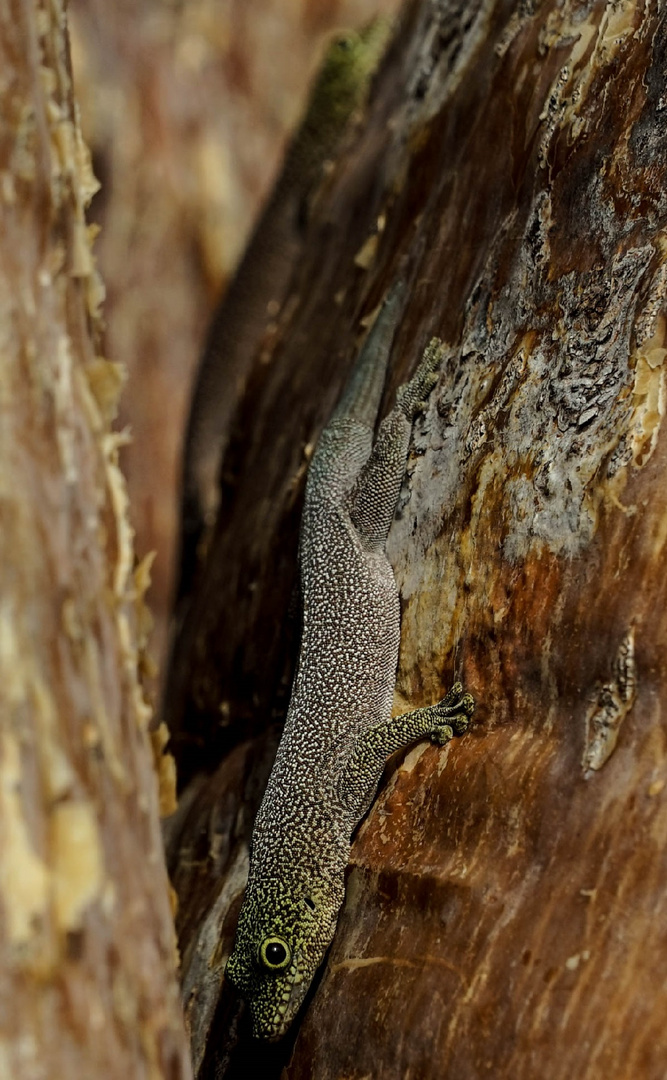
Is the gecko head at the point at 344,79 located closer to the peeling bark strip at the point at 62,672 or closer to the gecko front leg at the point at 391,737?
the peeling bark strip at the point at 62,672

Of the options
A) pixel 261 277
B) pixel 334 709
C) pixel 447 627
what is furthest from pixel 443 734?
pixel 261 277

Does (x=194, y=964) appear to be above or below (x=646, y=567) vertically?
below

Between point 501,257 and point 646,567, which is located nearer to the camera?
point 646,567

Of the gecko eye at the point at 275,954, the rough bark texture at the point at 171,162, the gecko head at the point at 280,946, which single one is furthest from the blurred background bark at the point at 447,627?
the rough bark texture at the point at 171,162

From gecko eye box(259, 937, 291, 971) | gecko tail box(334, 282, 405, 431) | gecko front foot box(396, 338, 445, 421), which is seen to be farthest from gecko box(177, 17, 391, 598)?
gecko eye box(259, 937, 291, 971)

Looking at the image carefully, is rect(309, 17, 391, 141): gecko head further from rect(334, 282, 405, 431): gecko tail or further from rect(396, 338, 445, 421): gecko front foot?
rect(396, 338, 445, 421): gecko front foot

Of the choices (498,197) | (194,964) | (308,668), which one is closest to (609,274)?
(498,197)

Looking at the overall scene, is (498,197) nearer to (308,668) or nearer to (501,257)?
(501,257)

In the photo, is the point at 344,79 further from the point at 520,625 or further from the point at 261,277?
the point at 520,625
